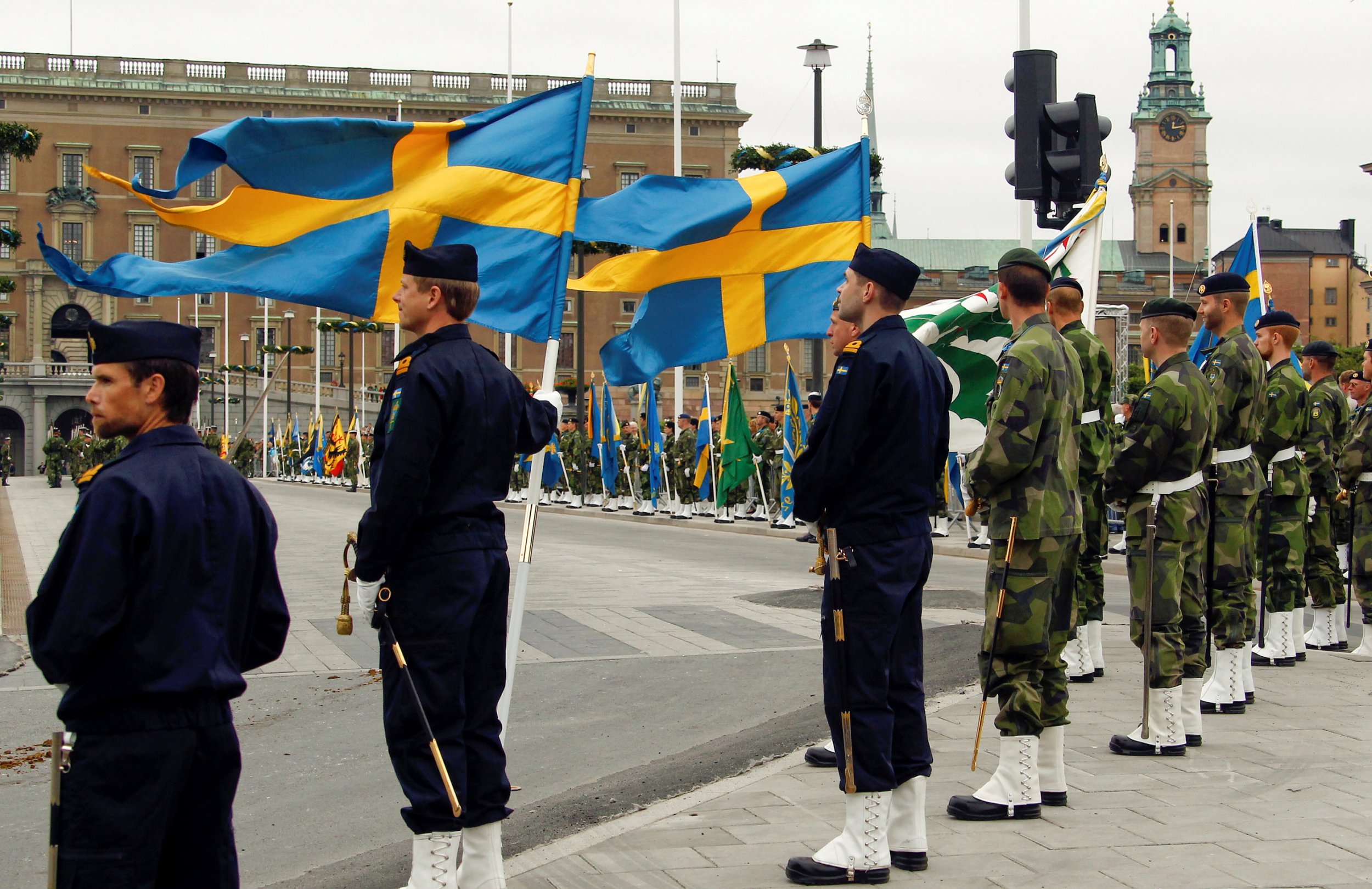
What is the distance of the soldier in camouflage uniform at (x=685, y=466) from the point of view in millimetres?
29516

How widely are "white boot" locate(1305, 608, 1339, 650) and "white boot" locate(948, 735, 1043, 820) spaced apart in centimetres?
578

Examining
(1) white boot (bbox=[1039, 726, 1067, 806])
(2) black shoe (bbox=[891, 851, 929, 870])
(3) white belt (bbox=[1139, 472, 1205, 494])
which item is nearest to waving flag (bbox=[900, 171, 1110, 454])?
(3) white belt (bbox=[1139, 472, 1205, 494])

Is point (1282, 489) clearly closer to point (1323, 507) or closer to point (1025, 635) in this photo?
point (1323, 507)

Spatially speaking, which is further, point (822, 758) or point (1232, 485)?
point (1232, 485)

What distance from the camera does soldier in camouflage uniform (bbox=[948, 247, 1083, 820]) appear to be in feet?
18.8

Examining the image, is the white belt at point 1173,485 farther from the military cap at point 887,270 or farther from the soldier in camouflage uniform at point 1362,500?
the soldier in camouflage uniform at point 1362,500

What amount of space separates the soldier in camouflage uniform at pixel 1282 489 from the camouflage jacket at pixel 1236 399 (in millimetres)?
1490

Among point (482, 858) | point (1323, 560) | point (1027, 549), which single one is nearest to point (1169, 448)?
point (1027, 549)

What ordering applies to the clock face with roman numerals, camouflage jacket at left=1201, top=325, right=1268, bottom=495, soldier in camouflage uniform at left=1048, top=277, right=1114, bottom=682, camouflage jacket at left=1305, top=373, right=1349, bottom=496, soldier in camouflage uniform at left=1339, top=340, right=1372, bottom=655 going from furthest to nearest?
the clock face with roman numerals → camouflage jacket at left=1305, top=373, right=1349, bottom=496 → soldier in camouflage uniform at left=1339, top=340, right=1372, bottom=655 → soldier in camouflage uniform at left=1048, top=277, right=1114, bottom=682 → camouflage jacket at left=1201, top=325, right=1268, bottom=495

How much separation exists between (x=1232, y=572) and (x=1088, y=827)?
8.83 ft

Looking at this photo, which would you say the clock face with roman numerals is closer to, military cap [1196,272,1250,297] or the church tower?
the church tower

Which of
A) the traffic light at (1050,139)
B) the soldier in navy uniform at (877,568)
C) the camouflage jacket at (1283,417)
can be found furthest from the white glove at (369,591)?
the traffic light at (1050,139)

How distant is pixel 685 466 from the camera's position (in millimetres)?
29688

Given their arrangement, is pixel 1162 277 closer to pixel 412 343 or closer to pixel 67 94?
pixel 67 94
